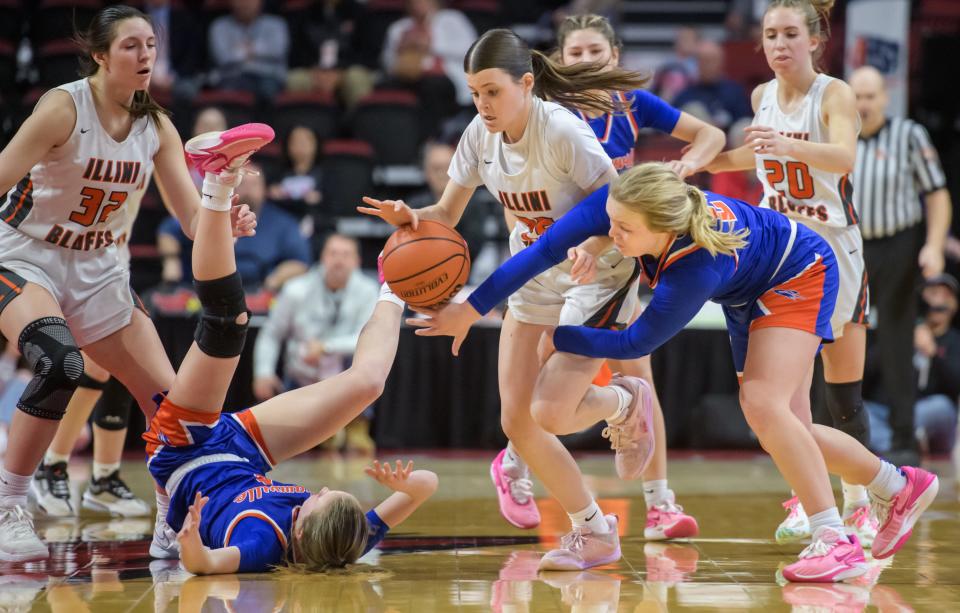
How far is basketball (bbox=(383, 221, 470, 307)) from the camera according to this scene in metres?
3.50

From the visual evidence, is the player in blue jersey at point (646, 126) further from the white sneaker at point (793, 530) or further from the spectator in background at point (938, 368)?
the spectator in background at point (938, 368)

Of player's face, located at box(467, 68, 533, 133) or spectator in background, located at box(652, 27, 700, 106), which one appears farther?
spectator in background, located at box(652, 27, 700, 106)

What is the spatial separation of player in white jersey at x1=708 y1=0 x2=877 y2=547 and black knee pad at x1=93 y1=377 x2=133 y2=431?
2.69m

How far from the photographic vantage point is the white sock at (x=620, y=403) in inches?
Result: 154

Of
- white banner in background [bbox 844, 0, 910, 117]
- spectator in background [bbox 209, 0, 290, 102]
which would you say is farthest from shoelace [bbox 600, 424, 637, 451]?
spectator in background [bbox 209, 0, 290, 102]

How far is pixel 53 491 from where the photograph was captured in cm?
496

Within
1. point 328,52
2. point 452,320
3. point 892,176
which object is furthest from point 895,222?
point 328,52

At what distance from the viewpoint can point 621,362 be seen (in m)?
4.48

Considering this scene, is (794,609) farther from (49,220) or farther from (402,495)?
(49,220)

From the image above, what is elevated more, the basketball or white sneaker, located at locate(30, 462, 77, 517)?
the basketball

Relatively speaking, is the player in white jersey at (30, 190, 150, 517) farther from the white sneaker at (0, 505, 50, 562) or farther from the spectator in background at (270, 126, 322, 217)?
the spectator in background at (270, 126, 322, 217)

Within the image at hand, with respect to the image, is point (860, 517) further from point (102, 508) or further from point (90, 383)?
point (90, 383)

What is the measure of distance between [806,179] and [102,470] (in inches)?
124

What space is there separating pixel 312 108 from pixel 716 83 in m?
3.36
